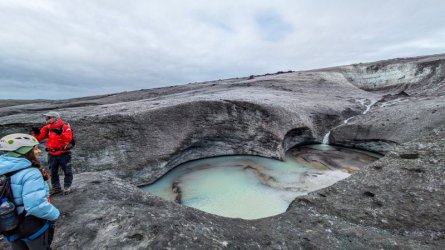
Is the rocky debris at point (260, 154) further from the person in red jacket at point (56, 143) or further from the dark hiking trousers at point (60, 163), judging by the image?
the person in red jacket at point (56, 143)

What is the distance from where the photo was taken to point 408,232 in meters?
8.41

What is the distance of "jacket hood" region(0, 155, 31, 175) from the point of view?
4.41m

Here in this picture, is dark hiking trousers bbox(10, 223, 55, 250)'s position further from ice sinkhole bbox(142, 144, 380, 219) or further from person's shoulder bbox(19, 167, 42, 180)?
ice sinkhole bbox(142, 144, 380, 219)

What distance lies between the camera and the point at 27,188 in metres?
4.44

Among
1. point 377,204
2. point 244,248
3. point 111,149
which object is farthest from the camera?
point 111,149

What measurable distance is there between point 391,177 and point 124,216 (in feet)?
30.0

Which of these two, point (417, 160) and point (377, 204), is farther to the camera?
point (417, 160)

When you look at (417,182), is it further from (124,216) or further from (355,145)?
(355,145)

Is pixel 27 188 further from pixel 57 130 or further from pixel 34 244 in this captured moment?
pixel 57 130

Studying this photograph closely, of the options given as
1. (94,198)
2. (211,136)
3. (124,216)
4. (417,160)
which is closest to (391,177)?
(417,160)

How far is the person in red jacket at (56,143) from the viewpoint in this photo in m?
8.79

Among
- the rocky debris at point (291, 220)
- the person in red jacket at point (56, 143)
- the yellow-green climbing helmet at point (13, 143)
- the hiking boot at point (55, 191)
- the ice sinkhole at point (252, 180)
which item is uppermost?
the yellow-green climbing helmet at point (13, 143)

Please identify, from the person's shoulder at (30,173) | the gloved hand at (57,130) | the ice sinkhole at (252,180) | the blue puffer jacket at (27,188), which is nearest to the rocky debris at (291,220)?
the gloved hand at (57,130)

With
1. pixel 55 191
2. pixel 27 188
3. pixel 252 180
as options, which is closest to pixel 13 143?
pixel 27 188
